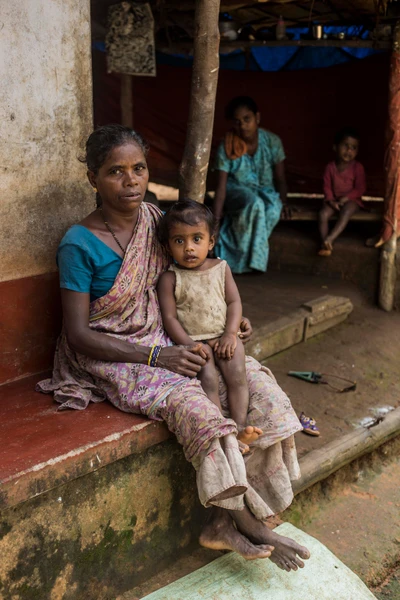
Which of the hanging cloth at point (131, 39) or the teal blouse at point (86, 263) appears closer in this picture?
the teal blouse at point (86, 263)

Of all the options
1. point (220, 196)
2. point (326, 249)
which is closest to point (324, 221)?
point (326, 249)

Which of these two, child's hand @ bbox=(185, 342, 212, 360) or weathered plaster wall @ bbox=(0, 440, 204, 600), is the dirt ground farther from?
child's hand @ bbox=(185, 342, 212, 360)

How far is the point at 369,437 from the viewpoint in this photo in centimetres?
395

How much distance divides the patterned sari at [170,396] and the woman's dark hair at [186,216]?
12 cm

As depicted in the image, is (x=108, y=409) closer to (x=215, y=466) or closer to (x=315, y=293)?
(x=215, y=466)

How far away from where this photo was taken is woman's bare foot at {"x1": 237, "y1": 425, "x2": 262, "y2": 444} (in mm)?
2642

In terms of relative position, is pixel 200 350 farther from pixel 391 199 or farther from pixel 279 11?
pixel 279 11

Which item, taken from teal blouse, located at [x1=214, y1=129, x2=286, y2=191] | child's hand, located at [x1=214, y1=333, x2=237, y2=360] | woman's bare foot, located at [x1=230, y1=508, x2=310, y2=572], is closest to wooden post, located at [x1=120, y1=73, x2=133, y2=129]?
teal blouse, located at [x1=214, y1=129, x2=286, y2=191]

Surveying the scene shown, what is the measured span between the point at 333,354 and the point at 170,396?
2.62 m

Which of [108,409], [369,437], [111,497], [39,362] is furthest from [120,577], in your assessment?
[369,437]

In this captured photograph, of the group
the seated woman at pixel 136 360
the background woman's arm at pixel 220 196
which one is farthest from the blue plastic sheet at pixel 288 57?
the seated woman at pixel 136 360

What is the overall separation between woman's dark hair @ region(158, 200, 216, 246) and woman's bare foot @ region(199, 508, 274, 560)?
126 cm

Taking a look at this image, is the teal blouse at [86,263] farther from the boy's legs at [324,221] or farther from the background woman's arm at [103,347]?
the boy's legs at [324,221]

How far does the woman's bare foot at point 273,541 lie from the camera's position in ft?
9.03
